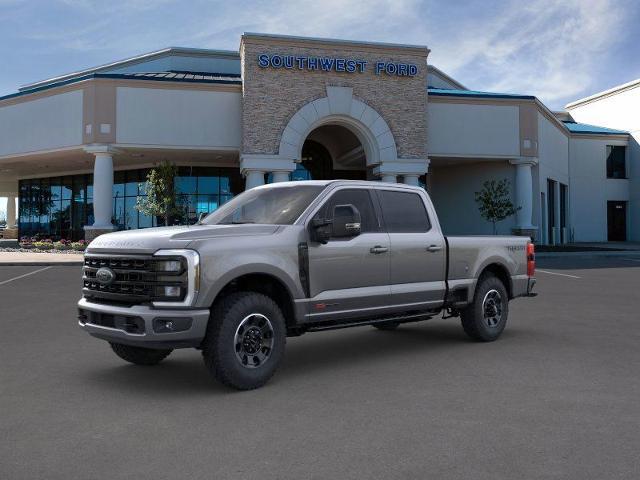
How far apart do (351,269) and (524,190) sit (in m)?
30.0

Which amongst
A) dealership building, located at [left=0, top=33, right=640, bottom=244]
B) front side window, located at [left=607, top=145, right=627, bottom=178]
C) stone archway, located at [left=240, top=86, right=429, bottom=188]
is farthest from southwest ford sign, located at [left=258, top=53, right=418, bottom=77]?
front side window, located at [left=607, top=145, right=627, bottom=178]

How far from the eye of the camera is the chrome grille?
5.72 metres

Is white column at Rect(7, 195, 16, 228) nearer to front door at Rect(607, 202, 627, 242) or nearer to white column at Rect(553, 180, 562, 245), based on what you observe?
white column at Rect(553, 180, 562, 245)

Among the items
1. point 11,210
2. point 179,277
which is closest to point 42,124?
point 179,277

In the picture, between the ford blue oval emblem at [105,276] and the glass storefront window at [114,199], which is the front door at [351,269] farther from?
→ the glass storefront window at [114,199]

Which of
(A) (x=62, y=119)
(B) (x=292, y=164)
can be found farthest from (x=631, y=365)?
(A) (x=62, y=119)

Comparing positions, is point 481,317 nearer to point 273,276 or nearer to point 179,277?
point 273,276

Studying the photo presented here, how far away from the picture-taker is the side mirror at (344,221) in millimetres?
6418

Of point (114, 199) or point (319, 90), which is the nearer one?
point (319, 90)

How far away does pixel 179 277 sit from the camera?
18.6 ft

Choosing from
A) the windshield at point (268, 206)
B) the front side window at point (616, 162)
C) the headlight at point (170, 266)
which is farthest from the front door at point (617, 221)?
the headlight at point (170, 266)

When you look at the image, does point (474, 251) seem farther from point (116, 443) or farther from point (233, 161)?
point (233, 161)

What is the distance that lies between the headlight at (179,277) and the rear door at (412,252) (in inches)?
102

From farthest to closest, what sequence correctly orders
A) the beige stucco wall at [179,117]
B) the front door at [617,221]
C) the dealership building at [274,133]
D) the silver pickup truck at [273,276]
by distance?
the front door at [617,221] < the beige stucco wall at [179,117] < the dealership building at [274,133] < the silver pickup truck at [273,276]
